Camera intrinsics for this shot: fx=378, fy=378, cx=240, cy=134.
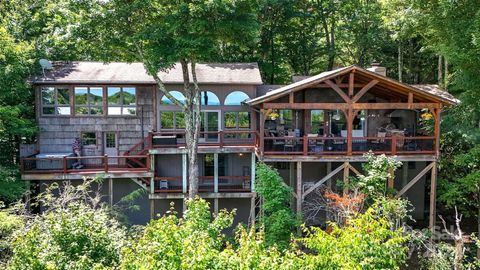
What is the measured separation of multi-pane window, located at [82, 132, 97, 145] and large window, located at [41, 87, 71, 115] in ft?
4.25

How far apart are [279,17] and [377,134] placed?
46.4 ft

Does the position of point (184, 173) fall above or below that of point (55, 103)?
below

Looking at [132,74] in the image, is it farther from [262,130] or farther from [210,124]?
[262,130]

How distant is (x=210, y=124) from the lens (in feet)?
61.2

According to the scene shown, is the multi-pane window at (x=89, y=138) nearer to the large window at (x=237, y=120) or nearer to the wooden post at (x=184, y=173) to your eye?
the wooden post at (x=184, y=173)

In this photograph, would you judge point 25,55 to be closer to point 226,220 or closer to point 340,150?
point 226,220

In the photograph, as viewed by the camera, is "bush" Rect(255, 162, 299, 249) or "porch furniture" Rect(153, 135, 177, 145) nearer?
"bush" Rect(255, 162, 299, 249)

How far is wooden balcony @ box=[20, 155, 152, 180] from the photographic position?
16422 mm

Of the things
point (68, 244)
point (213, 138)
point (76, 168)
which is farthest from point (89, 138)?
point (68, 244)

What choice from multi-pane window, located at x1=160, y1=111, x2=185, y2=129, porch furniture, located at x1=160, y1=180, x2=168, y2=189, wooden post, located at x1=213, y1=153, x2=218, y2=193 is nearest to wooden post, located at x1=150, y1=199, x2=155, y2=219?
porch furniture, located at x1=160, y1=180, x2=168, y2=189

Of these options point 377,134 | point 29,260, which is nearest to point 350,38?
point 377,134

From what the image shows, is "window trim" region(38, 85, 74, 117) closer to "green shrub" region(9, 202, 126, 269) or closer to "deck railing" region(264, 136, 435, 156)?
"deck railing" region(264, 136, 435, 156)

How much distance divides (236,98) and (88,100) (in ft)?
Answer: 23.4

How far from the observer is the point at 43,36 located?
19469 millimetres
